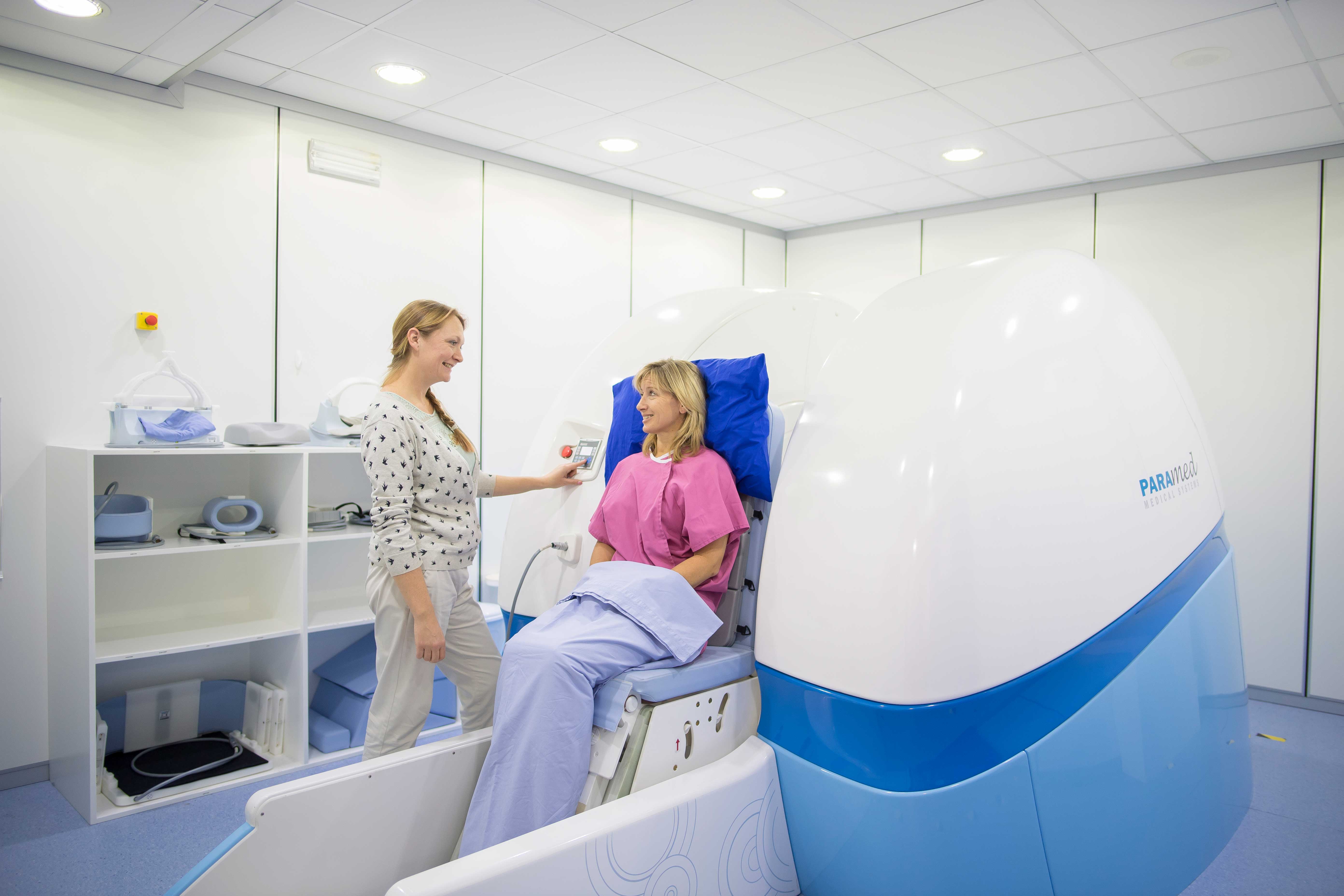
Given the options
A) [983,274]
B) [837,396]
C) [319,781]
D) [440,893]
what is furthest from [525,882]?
[983,274]

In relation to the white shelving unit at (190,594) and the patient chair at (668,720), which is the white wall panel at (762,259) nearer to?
the white shelving unit at (190,594)

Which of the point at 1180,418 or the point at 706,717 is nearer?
the point at 706,717

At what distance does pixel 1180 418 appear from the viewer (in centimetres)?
202

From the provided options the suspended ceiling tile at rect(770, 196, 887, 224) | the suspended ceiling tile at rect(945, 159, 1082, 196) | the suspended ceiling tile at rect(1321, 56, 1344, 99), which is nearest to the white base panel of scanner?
the suspended ceiling tile at rect(1321, 56, 1344, 99)

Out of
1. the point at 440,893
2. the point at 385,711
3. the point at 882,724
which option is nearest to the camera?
the point at 440,893

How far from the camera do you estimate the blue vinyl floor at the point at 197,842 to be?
204 cm

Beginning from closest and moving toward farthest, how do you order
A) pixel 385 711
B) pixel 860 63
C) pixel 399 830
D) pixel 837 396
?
pixel 399 830 < pixel 837 396 < pixel 385 711 < pixel 860 63

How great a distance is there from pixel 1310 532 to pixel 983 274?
8.86ft

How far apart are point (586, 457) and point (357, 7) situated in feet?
4.66

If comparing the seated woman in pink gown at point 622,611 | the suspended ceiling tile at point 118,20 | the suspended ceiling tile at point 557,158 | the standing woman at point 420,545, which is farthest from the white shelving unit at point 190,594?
the suspended ceiling tile at point 557,158

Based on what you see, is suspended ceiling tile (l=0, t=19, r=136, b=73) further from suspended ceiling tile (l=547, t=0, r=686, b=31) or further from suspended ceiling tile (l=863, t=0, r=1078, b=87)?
suspended ceiling tile (l=863, t=0, r=1078, b=87)

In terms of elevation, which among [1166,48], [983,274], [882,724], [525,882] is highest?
[1166,48]

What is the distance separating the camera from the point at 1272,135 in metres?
3.27

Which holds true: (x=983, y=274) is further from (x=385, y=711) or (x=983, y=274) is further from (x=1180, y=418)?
(x=385, y=711)
